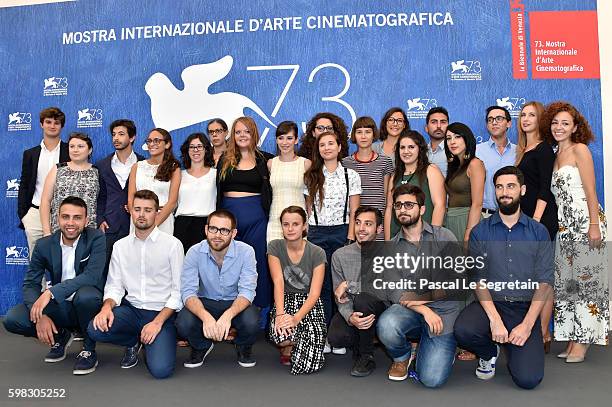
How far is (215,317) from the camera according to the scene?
343cm

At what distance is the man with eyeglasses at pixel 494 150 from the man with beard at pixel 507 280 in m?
0.87

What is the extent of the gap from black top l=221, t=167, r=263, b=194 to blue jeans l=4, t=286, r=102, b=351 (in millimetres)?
1125

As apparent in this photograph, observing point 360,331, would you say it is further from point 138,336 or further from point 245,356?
point 138,336

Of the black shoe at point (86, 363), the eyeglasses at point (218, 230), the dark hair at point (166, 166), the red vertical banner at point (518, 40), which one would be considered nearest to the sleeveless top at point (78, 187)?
the dark hair at point (166, 166)

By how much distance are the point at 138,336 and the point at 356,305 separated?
53.9 inches

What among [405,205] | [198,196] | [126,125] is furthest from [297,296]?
[126,125]

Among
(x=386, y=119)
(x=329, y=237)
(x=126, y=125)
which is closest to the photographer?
(x=329, y=237)

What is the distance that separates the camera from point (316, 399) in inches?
113

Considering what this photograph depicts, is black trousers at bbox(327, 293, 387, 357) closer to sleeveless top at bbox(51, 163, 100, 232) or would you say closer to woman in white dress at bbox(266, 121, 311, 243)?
woman in white dress at bbox(266, 121, 311, 243)

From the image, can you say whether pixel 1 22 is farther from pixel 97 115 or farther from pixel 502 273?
pixel 502 273

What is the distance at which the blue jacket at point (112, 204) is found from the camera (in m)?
4.24

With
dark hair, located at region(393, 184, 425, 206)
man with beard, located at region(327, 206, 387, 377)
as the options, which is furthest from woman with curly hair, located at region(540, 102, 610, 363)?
man with beard, located at region(327, 206, 387, 377)

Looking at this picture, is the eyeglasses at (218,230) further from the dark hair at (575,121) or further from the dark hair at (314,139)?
the dark hair at (575,121)

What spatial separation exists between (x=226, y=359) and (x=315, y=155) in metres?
1.50
